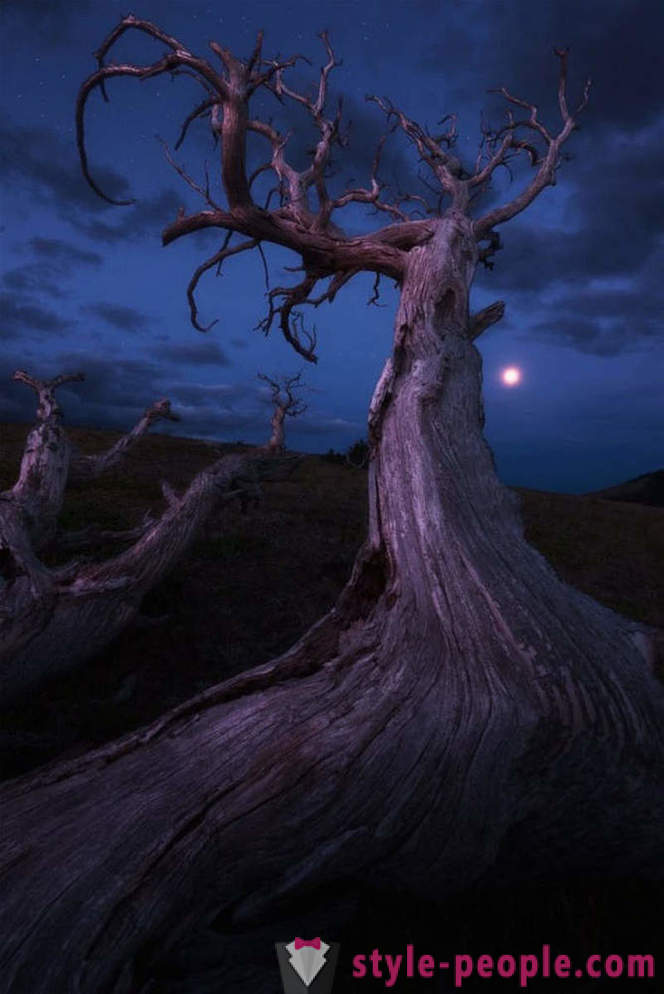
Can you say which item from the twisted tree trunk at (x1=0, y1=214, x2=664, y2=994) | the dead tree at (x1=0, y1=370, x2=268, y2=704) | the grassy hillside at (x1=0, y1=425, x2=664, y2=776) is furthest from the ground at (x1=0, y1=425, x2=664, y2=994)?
the dead tree at (x1=0, y1=370, x2=268, y2=704)

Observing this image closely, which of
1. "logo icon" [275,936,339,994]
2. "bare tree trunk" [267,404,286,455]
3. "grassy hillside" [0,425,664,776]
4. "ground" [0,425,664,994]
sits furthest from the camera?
"bare tree trunk" [267,404,286,455]

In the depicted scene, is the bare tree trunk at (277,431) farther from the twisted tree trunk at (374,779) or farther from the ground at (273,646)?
the twisted tree trunk at (374,779)

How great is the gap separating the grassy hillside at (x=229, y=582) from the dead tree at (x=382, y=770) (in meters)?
2.19

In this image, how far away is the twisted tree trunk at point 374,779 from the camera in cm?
274

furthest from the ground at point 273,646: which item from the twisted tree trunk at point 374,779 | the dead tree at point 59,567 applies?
the dead tree at point 59,567

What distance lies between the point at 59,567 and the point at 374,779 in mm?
5082

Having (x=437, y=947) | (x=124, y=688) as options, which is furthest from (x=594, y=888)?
(x=124, y=688)

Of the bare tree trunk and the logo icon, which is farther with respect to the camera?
the bare tree trunk

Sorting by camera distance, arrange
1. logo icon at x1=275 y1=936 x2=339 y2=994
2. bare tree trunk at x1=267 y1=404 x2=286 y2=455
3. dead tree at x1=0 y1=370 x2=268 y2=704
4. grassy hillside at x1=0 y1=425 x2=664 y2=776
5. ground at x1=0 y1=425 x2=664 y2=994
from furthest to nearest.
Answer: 1. bare tree trunk at x1=267 y1=404 x2=286 y2=455
2. grassy hillside at x1=0 y1=425 x2=664 y2=776
3. dead tree at x1=0 y1=370 x2=268 y2=704
4. ground at x1=0 y1=425 x2=664 y2=994
5. logo icon at x1=275 y1=936 x2=339 y2=994

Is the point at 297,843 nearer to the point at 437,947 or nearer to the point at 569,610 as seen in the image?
the point at 437,947

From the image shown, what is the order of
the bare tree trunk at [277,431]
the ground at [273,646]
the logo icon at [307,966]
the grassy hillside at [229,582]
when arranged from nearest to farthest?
the logo icon at [307,966], the ground at [273,646], the grassy hillside at [229,582], the bare tree trunk at [277,431]

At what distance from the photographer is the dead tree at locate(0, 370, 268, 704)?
5.41 meters

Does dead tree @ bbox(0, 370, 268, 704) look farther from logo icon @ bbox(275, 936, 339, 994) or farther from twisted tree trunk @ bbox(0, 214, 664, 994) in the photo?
logo icon @ bbox(275, 936, 339, 994)

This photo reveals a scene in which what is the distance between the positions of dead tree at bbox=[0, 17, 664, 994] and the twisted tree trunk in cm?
1
